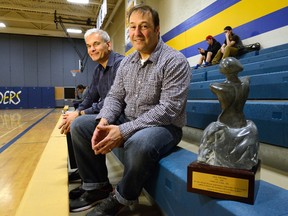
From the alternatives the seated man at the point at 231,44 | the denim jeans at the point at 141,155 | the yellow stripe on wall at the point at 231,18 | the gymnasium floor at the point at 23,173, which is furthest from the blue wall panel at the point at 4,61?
the denim jeans at the point at 141,155

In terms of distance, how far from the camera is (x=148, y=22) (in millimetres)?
1177

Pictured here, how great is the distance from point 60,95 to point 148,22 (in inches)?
458

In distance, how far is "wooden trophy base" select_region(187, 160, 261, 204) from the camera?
1.98 feet

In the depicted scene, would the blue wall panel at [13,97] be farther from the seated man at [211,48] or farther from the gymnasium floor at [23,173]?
the seated man at [211,48]

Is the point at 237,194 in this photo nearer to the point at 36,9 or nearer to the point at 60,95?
the point at 36,9

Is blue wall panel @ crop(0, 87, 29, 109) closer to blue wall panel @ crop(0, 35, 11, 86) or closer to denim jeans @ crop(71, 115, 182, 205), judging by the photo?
blue wall panel @ crop(0, 35, 11, 86)

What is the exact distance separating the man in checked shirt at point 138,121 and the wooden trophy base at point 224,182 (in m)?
0.29

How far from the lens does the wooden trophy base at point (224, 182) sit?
0.60m

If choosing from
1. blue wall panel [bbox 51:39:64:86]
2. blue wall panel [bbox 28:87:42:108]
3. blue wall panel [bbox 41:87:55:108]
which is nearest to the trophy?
blue wall panel [bbox 41:87:55:108]

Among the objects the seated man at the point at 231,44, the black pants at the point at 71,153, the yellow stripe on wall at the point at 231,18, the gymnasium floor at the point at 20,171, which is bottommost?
the gymnasium floor at the point at 20,171

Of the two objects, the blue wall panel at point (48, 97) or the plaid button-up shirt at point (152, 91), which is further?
the blue wall panel at point (48, 97)

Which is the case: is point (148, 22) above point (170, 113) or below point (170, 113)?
above

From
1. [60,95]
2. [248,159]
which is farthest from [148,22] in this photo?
[60,95]

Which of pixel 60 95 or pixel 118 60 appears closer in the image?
pixel 118 60
